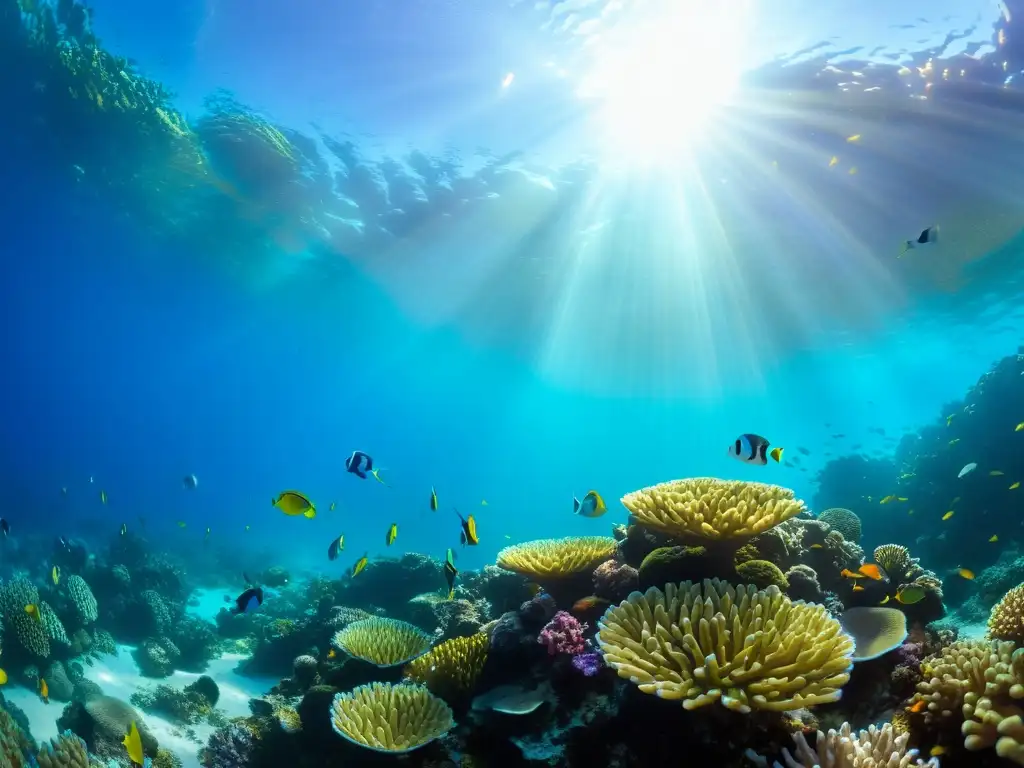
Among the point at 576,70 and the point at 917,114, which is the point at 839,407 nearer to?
the point at 917,114

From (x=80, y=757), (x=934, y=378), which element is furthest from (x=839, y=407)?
(x=80, y=757)

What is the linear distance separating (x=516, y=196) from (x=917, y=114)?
1400cm

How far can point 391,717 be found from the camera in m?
4.28

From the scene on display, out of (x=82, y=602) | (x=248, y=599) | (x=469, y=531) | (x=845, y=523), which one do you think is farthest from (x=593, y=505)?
(x=82, y=602)

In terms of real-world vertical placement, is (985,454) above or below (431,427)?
below

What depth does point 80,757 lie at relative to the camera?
4.55m

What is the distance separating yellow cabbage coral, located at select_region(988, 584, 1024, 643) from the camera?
3.59m

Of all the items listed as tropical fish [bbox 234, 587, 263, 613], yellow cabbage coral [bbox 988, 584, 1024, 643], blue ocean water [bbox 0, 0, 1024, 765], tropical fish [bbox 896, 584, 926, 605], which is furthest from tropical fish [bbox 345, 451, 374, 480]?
yellow cabbage coral [bbox 988, 584, 1024, 643]

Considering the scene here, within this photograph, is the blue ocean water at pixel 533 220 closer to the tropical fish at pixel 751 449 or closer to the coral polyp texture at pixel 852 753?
the tropical fish at pixel 751 449

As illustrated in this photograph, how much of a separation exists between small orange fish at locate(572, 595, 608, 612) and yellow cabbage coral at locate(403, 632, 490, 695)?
1014 millimetres

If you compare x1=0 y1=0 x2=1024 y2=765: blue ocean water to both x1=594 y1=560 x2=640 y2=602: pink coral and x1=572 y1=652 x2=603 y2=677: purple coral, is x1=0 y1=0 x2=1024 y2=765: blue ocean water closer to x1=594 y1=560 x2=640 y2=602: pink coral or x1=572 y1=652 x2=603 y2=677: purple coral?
x1=594 y1=560 x2=640 y2=602: pink coral

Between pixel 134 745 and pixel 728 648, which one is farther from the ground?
pixel 728 648

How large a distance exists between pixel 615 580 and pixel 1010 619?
9.40 ft

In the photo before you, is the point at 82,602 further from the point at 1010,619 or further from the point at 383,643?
the point at 1010,619
